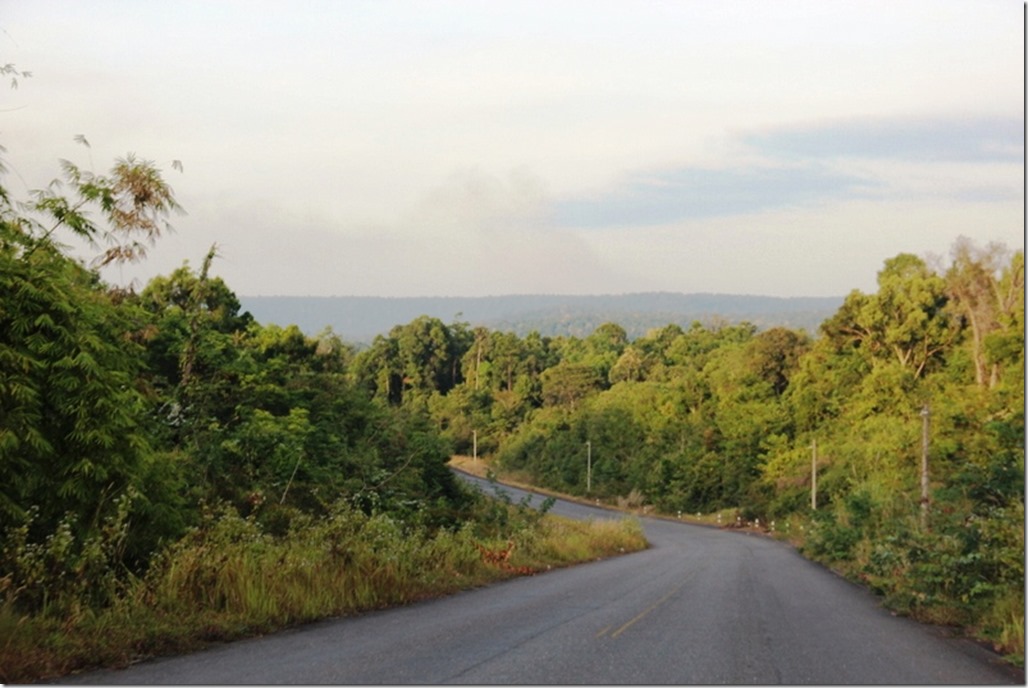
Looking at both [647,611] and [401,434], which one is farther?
[401,434]

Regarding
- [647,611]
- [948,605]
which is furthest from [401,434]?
[948,605]

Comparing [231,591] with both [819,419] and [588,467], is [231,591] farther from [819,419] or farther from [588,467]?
[588,467]

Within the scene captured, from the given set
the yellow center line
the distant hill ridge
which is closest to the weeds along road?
the yellow center line

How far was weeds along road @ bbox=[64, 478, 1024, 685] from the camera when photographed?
32.1 feet

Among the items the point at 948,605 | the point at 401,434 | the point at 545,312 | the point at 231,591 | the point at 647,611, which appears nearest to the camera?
the point at 231,591

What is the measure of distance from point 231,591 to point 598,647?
15.5 ft

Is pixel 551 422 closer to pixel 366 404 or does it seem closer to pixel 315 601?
pixel 366 404

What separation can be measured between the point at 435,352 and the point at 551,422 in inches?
637

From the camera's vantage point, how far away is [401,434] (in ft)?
104

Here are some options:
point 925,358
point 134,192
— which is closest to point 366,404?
point 134,192

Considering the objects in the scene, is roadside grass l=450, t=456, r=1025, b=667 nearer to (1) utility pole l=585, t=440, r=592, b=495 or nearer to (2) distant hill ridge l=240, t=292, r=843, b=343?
(2) distant hill ridge l=240, t=292, r=843, b=343

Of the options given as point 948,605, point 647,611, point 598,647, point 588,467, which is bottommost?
point 588,467

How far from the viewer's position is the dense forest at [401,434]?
38.6 ft

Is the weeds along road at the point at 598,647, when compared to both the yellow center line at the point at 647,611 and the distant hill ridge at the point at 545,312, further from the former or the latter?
the distant hill ridge at the point at 545,312
